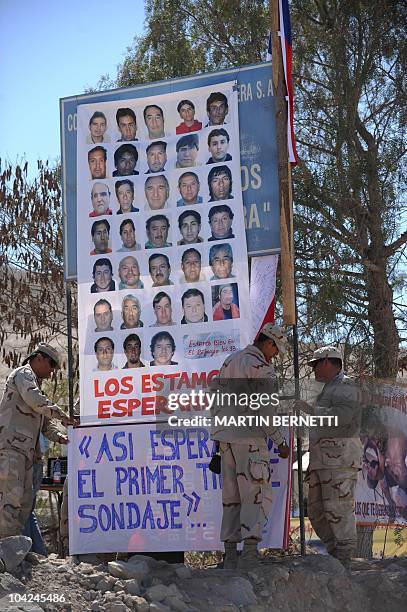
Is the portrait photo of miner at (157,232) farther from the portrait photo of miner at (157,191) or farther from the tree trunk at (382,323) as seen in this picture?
the tree trunk at (382,323)

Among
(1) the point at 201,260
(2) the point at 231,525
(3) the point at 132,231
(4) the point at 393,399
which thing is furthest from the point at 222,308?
(4) the point at 393,399

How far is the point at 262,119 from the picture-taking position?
907 cm

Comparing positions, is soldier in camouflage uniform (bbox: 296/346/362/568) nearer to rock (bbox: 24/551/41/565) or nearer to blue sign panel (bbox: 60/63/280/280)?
blue sign panel (bbox: 60/63/280/280)

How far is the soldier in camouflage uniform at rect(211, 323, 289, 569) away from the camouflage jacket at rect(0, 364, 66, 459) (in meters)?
1.42

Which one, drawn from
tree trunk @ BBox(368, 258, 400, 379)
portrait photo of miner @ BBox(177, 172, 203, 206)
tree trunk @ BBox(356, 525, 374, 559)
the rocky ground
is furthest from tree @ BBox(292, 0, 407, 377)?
the rocky ground

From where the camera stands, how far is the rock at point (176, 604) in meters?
6.91

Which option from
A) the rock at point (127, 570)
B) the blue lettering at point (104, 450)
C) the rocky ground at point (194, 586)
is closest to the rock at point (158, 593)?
the rocky ground at point (194, 586)

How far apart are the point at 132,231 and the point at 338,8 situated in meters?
5.40

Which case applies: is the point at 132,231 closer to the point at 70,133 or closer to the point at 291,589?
the point at 70,133

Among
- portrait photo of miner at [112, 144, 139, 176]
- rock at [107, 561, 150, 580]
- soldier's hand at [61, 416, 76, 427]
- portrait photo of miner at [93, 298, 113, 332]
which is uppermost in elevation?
portrait photo of miner at [112, 144, 139, 176]

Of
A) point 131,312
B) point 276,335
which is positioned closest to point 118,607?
point 276,335

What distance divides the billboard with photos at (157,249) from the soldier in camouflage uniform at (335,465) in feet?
3.00

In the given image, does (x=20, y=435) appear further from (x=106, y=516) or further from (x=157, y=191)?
(x=157, y=191)

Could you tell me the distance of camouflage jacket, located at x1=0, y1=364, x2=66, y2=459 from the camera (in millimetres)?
8414
